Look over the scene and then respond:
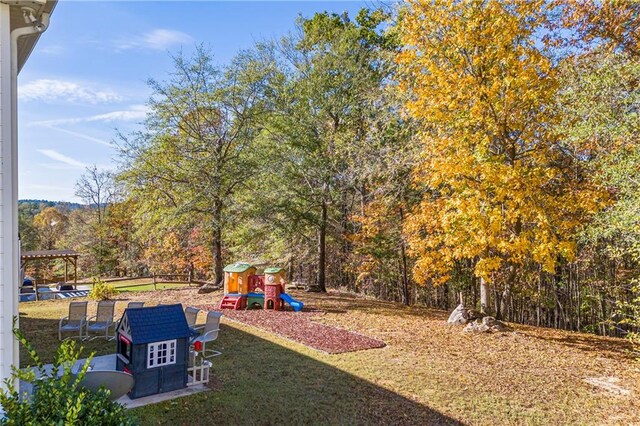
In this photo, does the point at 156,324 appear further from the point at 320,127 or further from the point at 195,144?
the point at 320,127

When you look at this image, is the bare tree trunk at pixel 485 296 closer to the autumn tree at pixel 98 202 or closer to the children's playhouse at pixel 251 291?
the children's playhouse at pixel 251 291

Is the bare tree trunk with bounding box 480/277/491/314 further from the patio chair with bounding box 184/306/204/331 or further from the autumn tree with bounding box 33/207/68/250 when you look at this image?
the autumn tree with bounding box 33/207/68/250

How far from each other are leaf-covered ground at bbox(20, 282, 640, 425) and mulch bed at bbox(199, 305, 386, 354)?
294mm

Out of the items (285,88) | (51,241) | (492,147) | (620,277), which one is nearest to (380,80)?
(285,88)

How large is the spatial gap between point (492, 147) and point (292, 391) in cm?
847

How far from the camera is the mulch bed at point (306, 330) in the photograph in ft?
31.1

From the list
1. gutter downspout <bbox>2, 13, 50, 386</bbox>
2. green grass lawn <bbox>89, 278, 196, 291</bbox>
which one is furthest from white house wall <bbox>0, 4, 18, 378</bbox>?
green grass lawn <bbox>89, 278, 196, 291</bbox>

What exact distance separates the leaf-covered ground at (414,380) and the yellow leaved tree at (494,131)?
229 cm

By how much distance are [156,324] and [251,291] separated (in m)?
7.46

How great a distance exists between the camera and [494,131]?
1016 cm

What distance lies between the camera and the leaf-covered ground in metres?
5.99

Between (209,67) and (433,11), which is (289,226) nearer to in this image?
(209,67)

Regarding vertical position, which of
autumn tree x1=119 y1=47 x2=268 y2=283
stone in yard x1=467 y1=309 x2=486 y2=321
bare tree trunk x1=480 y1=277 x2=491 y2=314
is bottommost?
stone in yard x1=467 y1=309 x2=486 y2=321

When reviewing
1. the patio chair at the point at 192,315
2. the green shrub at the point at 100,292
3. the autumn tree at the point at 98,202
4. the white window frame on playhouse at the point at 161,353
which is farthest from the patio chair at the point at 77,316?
the autumn tree at the point at 98,202
